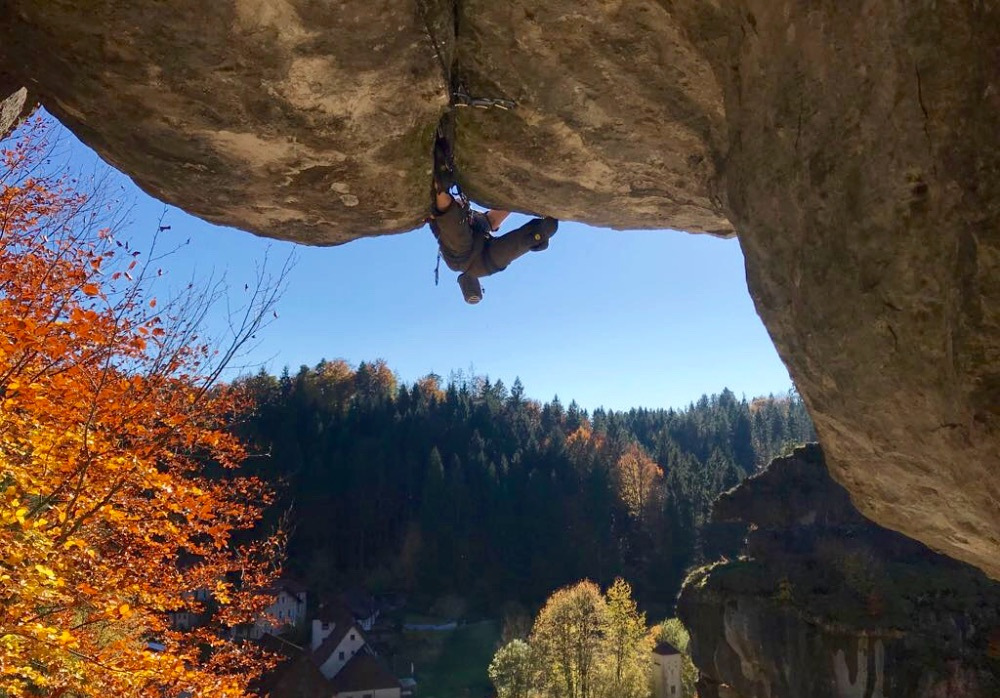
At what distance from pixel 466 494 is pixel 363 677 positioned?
96.5 ft

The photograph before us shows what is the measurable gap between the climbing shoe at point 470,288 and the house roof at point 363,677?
30.0 metres

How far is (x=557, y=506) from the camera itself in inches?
2347

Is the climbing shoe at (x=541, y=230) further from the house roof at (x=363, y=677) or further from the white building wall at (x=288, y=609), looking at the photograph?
the white building wall at (x=288, y=609)

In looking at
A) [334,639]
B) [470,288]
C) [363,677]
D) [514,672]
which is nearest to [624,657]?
[514,672]

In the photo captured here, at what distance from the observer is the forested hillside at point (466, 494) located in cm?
5525

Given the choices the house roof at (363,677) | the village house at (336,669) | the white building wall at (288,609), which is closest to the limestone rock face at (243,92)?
the village house at (336,669)

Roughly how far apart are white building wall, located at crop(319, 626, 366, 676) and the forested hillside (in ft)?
46.8

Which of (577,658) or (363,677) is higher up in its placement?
(577,658)

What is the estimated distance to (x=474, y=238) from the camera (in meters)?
6.40

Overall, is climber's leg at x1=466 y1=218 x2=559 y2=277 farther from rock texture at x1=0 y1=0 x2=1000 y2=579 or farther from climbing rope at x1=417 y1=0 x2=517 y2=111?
climbing rope at x1=417 y1=0 x2=517 y2=111

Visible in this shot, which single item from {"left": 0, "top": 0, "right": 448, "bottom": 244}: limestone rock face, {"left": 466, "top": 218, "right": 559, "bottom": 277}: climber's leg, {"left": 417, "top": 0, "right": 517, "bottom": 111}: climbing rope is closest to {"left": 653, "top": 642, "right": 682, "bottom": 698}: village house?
{"left": 466, "top": 218, "right": 559, "bottom": 277}: climber's leg

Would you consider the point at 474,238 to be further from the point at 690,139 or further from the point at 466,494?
the point at 466,494

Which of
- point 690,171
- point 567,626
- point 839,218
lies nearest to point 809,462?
point 567,626

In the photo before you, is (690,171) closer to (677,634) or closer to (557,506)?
(677,634)
